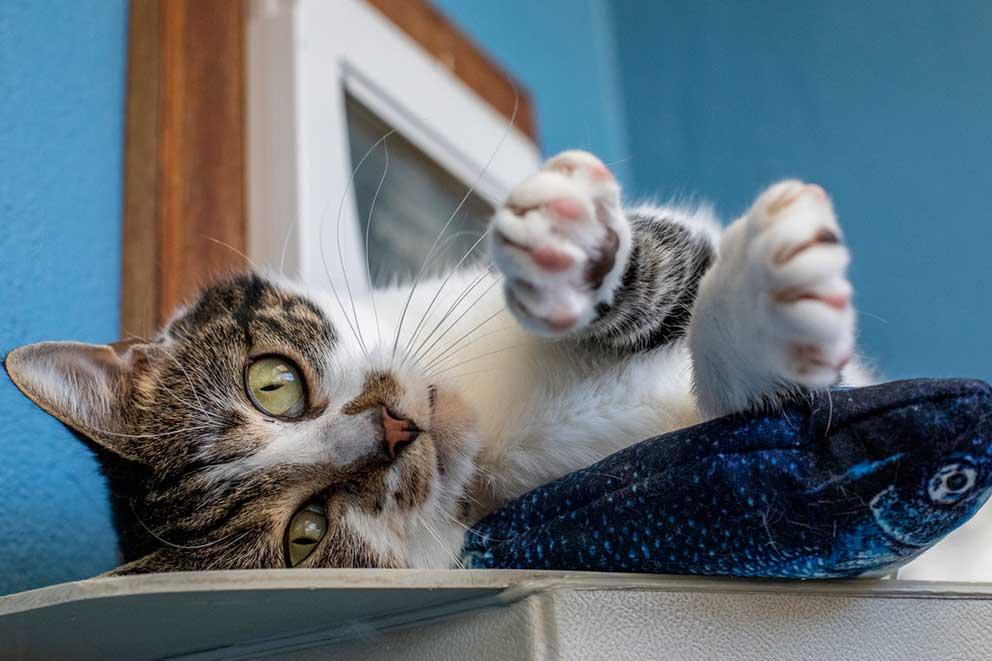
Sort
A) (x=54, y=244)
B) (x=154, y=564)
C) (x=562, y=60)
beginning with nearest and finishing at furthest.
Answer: (x=154, y=564), (x=54, y=244), (x=562, y=60)

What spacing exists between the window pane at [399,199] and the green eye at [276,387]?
635 mm

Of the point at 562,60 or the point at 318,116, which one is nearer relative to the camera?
the point at 318,116

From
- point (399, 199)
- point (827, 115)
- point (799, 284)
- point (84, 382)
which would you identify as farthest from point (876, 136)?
point (84, 382)

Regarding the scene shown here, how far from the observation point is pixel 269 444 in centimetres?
85

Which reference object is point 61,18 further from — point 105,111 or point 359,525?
point 359,525

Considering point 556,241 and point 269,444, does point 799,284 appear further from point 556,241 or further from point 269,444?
point 269,444

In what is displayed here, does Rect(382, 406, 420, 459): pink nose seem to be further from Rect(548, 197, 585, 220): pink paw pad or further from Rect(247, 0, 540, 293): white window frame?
Rect(247, 0, 540, 293): white window frame

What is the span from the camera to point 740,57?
2492 millimetres

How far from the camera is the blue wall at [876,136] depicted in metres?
2.08

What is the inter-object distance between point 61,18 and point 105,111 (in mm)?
131

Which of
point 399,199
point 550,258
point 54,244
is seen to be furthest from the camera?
point 399,199

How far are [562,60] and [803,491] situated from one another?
228 centimetres

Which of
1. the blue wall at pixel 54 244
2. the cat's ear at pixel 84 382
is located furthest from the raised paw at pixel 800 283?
the blue wall at pixel 54 244

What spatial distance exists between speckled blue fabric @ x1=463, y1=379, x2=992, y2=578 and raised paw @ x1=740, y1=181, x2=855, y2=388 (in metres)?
0.04
